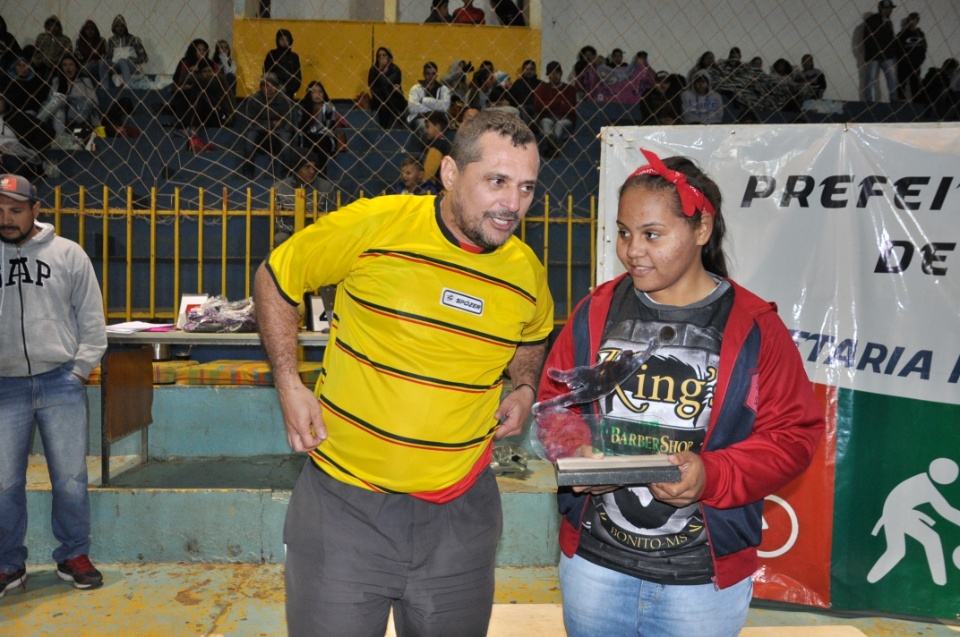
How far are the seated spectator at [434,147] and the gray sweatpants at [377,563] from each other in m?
5.63

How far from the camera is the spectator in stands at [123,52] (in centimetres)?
943

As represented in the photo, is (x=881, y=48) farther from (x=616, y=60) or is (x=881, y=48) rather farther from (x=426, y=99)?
(x=426, y=99)

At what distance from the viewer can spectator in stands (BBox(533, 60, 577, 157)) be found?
29.1 ft

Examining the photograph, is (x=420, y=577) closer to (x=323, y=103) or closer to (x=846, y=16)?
(x=323, y=103)

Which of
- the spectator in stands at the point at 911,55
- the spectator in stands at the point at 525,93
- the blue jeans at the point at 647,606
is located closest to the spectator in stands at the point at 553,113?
the spectator in stands at the point at 525,93

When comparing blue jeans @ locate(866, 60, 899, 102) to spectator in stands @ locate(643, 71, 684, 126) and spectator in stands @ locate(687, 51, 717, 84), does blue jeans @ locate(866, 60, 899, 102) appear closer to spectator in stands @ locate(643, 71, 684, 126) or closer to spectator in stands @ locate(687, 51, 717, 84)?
spectator in stands @ locate(687, 51, 717, 84)

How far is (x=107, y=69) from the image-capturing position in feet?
30.2

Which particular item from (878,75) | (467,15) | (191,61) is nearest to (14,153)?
(191,61)

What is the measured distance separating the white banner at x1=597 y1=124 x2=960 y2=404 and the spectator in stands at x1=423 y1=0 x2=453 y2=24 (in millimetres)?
8576

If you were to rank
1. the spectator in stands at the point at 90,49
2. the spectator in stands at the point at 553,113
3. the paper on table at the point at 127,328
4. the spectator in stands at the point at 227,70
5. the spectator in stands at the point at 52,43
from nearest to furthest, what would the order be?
the paper on table at the point at 127,328 → the spectator in stands at the point at 227,70 → the spectator in stands at the point at 553,113 → the spectator in stands at the point at 90,49 → the spectator in stands at the point at 52,43

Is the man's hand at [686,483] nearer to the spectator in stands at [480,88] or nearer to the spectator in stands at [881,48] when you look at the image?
the spectator in stands at [480,88]

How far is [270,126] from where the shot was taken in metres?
8.05

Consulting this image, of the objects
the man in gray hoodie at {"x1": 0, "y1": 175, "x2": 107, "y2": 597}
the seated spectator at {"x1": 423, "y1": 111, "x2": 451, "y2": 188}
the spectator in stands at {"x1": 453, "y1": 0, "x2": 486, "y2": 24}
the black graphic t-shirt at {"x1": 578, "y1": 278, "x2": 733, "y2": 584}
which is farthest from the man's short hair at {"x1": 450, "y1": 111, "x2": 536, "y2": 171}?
the spectator in stands at {"x1": 453, "y1": 0, "x2": 486, "y2": 24}

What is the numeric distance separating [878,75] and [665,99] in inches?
144
